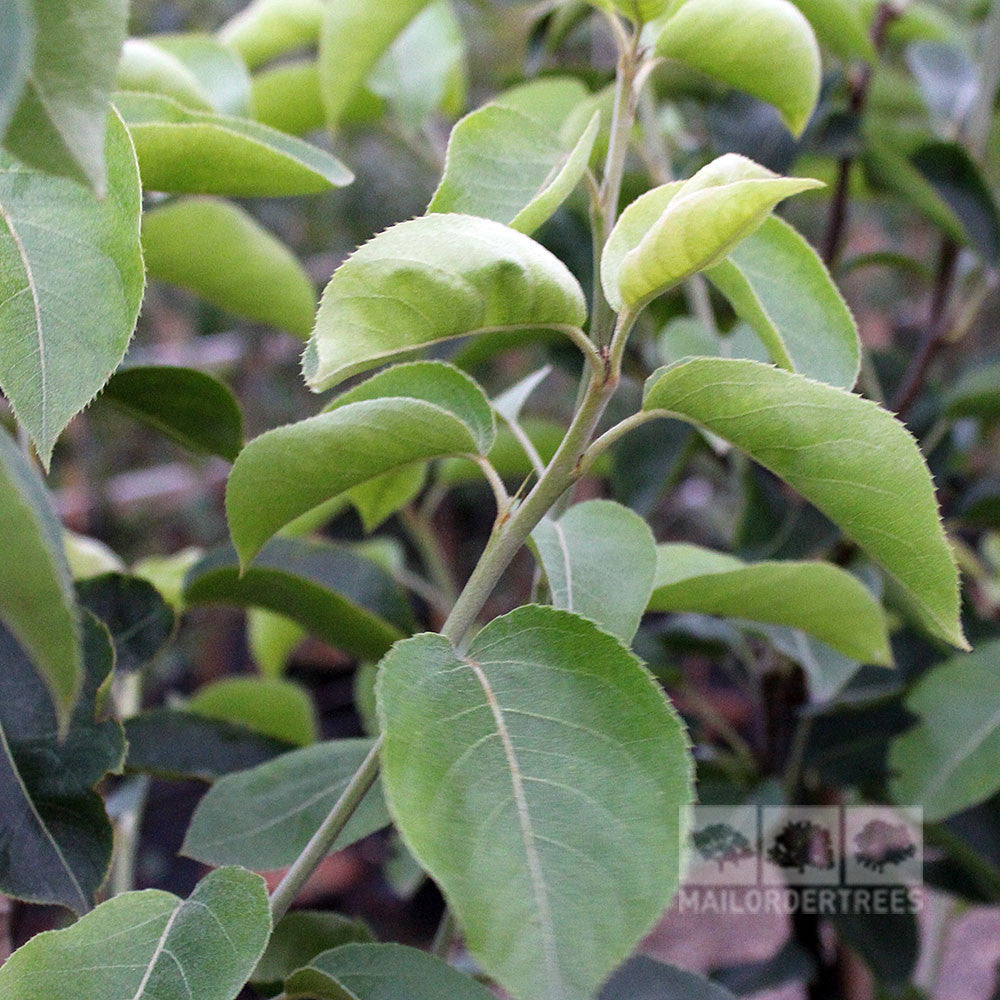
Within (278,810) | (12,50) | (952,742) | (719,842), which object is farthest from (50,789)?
(952,742)

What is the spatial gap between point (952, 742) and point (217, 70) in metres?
0.65

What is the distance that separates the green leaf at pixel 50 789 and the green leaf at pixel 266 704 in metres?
0.31

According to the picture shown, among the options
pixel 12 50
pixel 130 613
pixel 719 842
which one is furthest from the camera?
pixel 719 842

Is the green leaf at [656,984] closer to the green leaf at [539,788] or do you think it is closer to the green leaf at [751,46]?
the green leaf at [539,788]

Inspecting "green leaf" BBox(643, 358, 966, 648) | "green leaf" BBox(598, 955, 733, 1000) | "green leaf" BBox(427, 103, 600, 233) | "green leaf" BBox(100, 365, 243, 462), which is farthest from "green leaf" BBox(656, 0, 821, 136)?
"green leaf" BBox(598, 955, 733, 1000)

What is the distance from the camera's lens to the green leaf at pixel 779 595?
0.47 metres

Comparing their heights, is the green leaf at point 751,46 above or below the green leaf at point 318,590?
above

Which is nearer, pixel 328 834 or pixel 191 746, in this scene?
pixel 328 834

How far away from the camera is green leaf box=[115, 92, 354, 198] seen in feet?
1.32

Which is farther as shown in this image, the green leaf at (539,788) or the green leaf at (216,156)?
the green leaf at (216,156)

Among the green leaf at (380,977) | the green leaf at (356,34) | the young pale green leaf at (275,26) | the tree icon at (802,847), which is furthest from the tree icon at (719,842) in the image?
the young pale green leaf at (275,26)

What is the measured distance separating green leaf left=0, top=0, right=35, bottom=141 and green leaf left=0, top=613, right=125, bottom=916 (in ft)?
0.88

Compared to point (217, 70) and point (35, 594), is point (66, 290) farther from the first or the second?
point (217, 70)

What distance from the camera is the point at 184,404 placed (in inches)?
21.1
